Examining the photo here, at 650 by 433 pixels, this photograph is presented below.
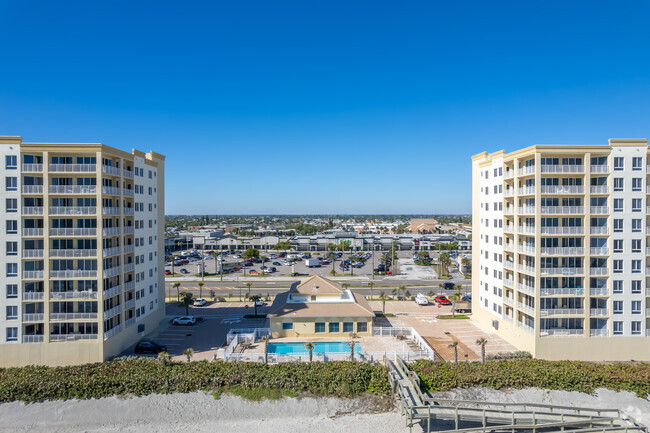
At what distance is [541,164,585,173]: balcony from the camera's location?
31.7 metres

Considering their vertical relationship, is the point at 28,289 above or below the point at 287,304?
above

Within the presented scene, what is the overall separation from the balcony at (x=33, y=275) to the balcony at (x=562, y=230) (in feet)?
134

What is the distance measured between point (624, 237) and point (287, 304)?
3047 cm

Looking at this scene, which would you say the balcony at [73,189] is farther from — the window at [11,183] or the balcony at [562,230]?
the balcony at [562,230]

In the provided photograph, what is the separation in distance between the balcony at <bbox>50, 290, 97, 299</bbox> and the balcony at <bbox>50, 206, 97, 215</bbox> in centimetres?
635

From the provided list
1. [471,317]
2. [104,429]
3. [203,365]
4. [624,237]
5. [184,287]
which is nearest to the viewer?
[104,429]

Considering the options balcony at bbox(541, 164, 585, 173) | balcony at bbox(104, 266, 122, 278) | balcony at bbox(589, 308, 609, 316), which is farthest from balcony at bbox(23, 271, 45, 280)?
balcony at bbox(589, 308, 609, 316)

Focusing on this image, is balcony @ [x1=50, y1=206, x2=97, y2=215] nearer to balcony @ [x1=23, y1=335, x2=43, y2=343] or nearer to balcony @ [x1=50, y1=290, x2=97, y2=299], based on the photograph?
balcony @ [x1=50, y1=290, x2=97, y2=299]

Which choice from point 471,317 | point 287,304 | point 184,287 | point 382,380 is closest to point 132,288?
point 287,304

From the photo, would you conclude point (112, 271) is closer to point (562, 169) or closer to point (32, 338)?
point (32, 338)

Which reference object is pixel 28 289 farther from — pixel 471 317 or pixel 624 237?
pixel 624 237

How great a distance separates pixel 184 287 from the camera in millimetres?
64000

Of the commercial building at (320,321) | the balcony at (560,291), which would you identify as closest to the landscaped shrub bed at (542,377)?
the balcony at (560,291)

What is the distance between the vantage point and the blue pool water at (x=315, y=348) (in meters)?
34.6
